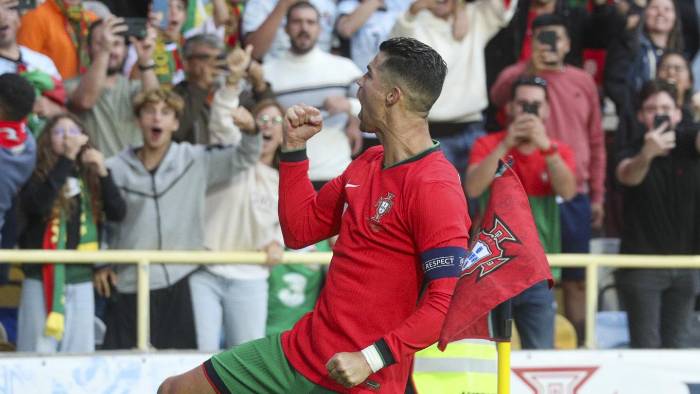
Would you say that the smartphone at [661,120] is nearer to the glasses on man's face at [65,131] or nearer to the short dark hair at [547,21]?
the short dark hair at [547,21]

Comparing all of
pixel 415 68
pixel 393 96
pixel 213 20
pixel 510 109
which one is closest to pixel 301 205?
pixel 393 96

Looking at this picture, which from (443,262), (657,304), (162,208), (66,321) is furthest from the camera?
(657,304)

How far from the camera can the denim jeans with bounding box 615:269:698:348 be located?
312 inches

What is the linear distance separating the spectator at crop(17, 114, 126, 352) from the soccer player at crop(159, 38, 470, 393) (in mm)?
2508

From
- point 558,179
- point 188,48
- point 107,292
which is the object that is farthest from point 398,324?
point 188,48

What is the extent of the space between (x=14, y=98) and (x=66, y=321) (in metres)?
1.30

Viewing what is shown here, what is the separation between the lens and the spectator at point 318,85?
8703mm

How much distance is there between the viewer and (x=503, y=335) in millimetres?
4980

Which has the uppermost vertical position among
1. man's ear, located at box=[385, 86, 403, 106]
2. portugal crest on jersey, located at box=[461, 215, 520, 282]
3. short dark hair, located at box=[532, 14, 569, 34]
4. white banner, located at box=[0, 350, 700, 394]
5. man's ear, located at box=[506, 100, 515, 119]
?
man's ear, located at box=[385, 86, 403, 106]

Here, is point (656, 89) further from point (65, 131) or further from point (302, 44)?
point (65, 131)

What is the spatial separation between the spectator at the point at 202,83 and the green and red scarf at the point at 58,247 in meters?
1.10

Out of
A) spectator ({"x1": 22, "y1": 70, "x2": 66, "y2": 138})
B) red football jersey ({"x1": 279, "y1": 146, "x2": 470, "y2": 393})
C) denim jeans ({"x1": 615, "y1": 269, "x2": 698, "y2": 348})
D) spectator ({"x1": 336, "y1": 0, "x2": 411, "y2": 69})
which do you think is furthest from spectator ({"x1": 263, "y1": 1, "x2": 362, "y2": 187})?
red football jersey ({"x1": 279, "y1": 146, "x2": 470, "y2": 393})

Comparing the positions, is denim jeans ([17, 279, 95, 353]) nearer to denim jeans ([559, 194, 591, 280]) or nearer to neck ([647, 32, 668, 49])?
denim jeans ([559, 194, 591, 280])

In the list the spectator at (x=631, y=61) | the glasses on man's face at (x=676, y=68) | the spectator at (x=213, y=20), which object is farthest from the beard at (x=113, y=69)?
the glasses on man's face at (x=676, y=68)
